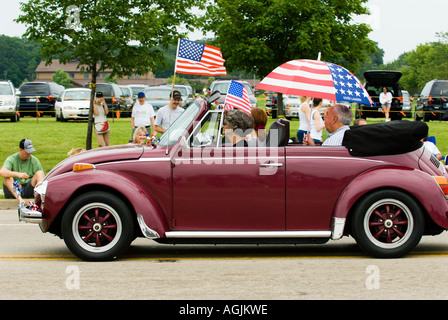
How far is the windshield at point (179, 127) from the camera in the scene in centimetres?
748

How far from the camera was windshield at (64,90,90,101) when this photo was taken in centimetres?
3247

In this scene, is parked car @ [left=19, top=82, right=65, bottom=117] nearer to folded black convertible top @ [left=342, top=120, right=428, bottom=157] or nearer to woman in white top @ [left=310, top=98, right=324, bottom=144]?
woman in white top @ [left=310, top=98, right=324, bottom=144]

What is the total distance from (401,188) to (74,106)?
87.2 ft

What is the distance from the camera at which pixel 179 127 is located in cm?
759

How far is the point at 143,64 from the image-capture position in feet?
62.2

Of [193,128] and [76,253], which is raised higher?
[193,128]

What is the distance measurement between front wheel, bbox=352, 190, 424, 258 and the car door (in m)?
0.83

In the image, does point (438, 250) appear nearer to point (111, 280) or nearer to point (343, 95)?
point (343, 95)

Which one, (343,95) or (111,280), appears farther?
(343,95)

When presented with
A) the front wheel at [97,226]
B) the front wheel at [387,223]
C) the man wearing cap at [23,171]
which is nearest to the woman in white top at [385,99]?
the man wearing cap at [23,171]

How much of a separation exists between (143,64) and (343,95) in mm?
11135

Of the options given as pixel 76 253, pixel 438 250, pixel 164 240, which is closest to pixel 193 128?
pixel 164 240

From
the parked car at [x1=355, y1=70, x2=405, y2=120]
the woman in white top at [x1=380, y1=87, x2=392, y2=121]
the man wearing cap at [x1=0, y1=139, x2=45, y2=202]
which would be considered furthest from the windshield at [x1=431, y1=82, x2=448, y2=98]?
the man wearing cap at [x1=0, y1=139, x2=45, y2=202]

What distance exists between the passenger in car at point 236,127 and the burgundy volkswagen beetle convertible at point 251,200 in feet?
1.08
